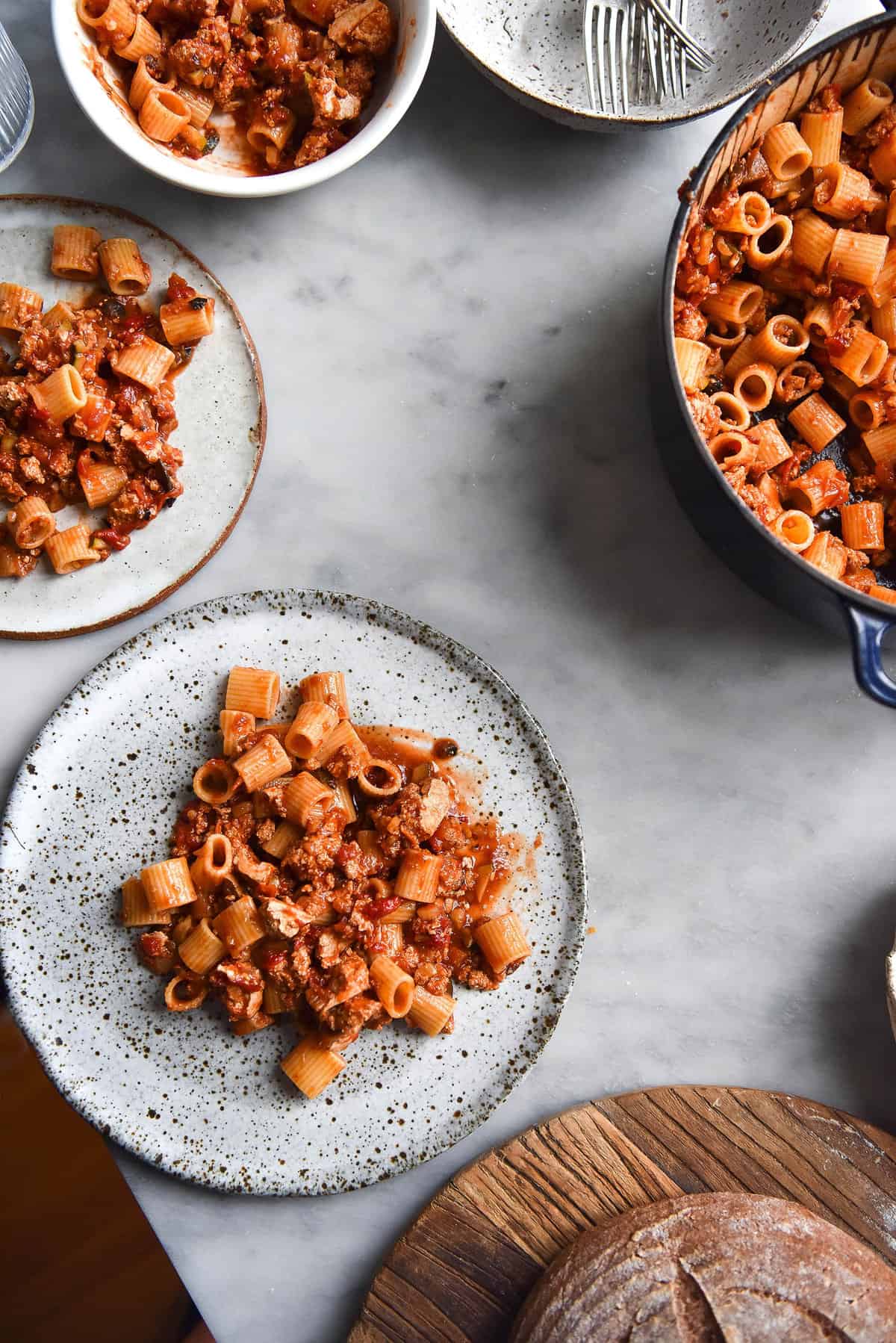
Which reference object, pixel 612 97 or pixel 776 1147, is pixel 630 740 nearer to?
pixel 776 1147

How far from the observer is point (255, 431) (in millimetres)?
2150

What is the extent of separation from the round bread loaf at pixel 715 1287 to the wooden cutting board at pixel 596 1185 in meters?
0.11

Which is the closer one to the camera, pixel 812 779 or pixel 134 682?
pixel 134 682

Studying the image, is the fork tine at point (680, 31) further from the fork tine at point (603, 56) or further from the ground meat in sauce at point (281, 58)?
the ground meat in sauce at point (281, 58)

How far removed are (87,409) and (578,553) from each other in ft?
3.26

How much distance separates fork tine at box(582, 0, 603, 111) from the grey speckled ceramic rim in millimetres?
811

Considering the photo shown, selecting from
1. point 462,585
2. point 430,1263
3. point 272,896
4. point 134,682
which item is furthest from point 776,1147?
point 134,682

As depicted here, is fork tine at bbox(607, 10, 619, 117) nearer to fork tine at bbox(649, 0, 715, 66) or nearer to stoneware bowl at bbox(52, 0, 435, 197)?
fork tine at bbox(649, 0, 715, 66)

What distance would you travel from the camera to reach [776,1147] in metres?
2.17

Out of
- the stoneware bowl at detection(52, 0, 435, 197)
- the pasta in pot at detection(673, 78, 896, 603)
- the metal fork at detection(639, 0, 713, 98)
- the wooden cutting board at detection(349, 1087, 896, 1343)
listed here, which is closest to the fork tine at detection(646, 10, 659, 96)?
the metal fork at detection(639, 0, 713, 98)

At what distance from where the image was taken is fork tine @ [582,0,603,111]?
2.15 meters

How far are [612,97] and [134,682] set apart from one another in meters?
1.48

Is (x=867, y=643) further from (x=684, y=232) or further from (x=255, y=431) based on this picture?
(x=255, y=431)

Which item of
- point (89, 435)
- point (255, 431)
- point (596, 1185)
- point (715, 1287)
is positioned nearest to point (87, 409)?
point (89, 435)
